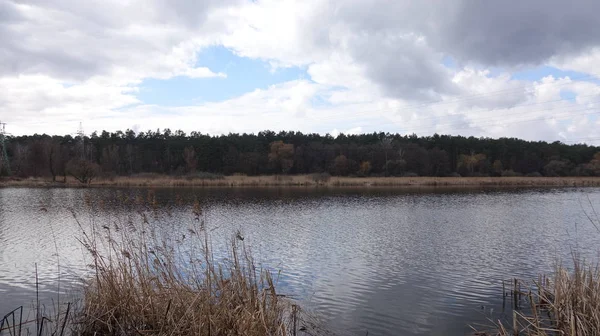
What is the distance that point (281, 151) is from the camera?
9131 centimetres

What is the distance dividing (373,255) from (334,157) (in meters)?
76.8

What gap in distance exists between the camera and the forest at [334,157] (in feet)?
284

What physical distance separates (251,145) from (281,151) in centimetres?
915

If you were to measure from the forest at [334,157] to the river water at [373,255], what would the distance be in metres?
58.9

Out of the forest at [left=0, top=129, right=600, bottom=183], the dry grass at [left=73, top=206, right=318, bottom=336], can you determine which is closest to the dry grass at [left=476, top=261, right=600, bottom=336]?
the dry grass at [left=73, top=206, right=318, bottom=336]

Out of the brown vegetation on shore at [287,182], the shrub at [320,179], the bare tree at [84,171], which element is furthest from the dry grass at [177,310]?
the bare tree at [84,171]

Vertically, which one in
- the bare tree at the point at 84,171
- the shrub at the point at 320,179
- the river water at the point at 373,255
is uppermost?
the bare tree at the point at 84,171

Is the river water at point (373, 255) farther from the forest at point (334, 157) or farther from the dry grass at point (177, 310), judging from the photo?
the forest at point (334, 157)

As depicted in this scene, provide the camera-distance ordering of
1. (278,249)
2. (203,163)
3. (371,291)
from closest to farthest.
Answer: (371,291), (278,249), (203,163)

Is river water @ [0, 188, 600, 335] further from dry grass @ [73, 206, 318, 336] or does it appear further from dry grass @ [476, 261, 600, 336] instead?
dry grass @ [73, 206, 318, 336]

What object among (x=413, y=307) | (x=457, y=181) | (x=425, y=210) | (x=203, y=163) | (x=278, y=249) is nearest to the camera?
(x=413, y=307)

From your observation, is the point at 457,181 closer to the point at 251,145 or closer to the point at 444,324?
the point at 251,145

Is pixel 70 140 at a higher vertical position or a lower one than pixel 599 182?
higher

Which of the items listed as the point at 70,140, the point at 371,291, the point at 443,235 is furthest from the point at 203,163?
the point at 371,291
